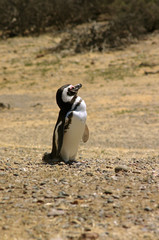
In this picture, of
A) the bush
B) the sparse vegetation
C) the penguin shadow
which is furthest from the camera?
the bush

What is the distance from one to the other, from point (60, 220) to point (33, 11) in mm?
22686

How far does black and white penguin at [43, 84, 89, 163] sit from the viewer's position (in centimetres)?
623

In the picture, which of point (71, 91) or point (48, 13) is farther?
Result: point (48, 13)

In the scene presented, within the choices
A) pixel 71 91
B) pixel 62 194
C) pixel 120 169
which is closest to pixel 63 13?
pixel 71 91

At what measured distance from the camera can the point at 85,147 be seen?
9242 millimetres

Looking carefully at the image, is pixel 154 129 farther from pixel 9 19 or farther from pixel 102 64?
pixel 9 19

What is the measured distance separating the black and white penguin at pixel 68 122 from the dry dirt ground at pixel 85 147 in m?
0.31

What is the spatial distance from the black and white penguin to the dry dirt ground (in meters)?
0.31

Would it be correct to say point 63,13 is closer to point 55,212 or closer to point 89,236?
point 55,212

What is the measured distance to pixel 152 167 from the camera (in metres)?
6.34

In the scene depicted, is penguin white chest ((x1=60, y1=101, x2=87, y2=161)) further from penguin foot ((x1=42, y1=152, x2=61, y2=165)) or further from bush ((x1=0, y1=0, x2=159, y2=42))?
bush ((x1=0, y1=0, x2=159, y2=42))

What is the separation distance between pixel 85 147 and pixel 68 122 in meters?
3.09

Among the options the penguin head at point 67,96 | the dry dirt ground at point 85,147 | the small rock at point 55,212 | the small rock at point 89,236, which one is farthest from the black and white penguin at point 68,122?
the small rock at point 89,236

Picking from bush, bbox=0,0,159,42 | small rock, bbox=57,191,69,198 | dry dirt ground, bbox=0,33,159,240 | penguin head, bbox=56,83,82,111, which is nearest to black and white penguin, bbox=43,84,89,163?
penguin head, bbox=56,83,82,111
